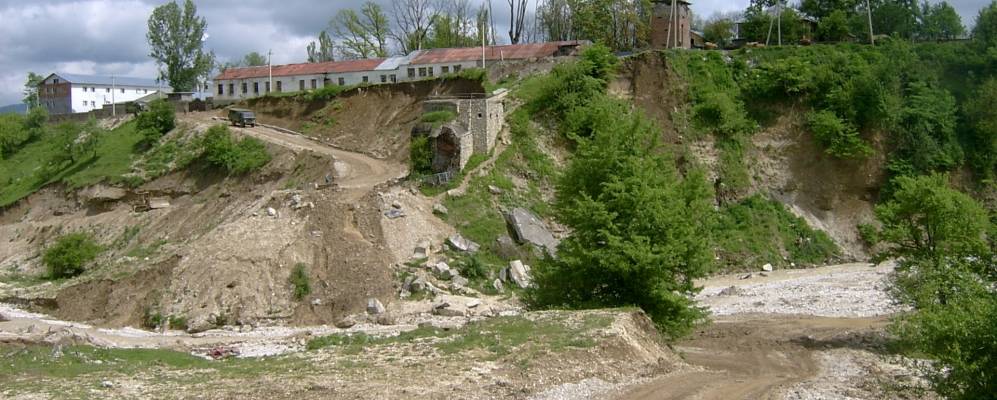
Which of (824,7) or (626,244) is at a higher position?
(824,7)

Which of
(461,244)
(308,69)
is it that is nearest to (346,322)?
(461,244)

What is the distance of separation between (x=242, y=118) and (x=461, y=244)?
25470mm

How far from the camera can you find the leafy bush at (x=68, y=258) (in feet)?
127

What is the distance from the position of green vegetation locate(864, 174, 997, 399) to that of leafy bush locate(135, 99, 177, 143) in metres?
42.9

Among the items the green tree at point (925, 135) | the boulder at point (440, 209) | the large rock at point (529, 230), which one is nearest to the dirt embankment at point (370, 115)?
the boulder at point (440, 209)

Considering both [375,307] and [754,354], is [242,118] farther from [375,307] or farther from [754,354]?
[754,354]

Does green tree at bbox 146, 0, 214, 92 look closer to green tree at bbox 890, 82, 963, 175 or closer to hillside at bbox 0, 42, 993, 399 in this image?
hillside at bbox 0, 42, 993, 399

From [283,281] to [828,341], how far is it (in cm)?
1860

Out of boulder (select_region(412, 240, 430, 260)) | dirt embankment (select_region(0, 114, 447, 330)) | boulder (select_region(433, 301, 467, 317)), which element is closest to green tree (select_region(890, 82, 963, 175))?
boulder (select_region(412, 240, 430, 260))

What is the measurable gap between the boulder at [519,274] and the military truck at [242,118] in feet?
88.2

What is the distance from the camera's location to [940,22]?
63.7m

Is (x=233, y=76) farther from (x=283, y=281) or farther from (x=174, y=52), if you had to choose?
(x=283, y=281)

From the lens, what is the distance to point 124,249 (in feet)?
133

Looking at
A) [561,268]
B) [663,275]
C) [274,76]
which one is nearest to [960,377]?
[663,275]
